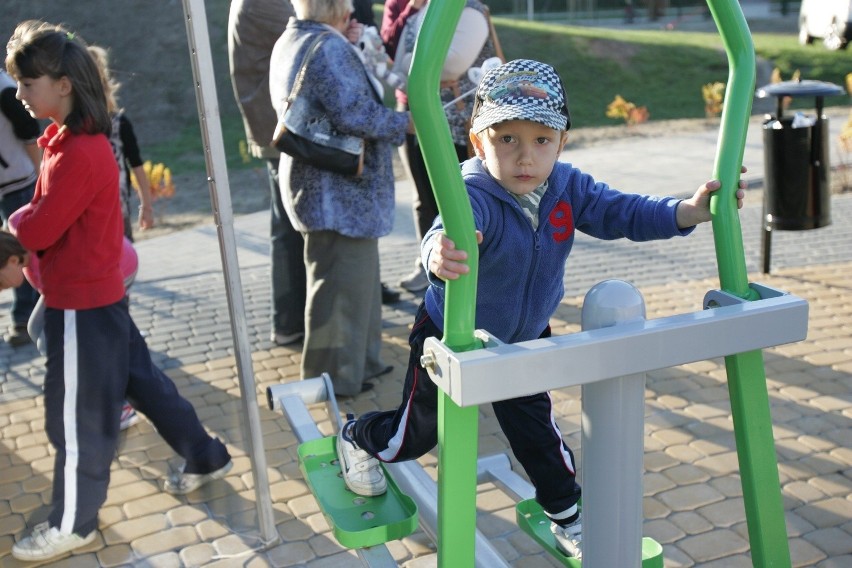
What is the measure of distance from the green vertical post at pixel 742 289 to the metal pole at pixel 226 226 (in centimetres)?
148

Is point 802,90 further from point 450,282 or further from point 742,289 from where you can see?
point 450,282

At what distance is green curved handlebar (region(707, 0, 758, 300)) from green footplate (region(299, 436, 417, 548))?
3.65 ft

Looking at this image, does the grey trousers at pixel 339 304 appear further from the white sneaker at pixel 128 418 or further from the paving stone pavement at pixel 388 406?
the white sneaker at pixel 128 418

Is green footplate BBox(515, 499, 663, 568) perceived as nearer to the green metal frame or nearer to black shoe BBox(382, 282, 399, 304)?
the green metal frame

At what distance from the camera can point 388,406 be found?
14.3 ft

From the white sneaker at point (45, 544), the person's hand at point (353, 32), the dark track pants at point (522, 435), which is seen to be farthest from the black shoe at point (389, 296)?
the dark track pants at point (522, 435)

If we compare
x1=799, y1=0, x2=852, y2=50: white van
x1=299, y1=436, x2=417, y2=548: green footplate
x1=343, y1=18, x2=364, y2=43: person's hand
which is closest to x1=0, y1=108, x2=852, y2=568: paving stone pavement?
x1=299, y1=436, x2=417, y2=548: green footplate

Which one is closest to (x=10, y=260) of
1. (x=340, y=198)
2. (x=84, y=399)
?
(x=84, y=399)

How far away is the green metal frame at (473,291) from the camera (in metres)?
1.70

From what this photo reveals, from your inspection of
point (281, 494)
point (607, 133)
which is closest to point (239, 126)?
point (281, 494)

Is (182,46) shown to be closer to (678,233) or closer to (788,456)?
(678,233)

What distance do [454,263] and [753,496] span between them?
31.1 inches

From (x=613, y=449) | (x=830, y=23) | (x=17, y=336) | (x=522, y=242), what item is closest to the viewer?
(x=613, y=449)

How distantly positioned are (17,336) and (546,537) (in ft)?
11.0
